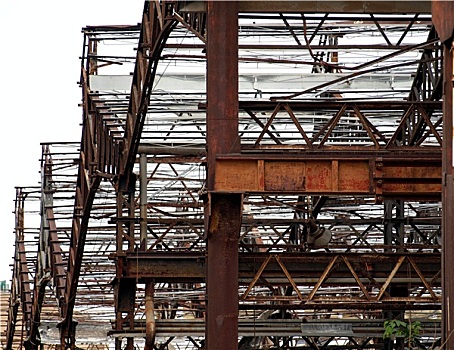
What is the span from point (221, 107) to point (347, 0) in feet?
10.4

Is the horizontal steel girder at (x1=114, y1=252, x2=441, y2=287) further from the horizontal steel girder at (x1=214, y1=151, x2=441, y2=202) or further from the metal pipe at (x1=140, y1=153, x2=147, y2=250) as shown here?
the horizontal steel girder at (x1=214, y1=151, x2=441, y2=202)

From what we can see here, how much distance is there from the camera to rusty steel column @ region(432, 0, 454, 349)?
1465 cm

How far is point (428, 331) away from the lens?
2841 centimetres

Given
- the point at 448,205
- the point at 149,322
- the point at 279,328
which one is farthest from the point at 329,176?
the point at 279,328

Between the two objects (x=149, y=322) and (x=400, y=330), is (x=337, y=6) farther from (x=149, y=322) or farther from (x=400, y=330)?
(x=149, y=322)

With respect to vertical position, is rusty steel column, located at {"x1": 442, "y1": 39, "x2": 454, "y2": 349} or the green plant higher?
rusty steel column, located at {"x1": 442, "y1": 39, "x2": 454, "y2": 349}

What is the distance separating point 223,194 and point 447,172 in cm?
507

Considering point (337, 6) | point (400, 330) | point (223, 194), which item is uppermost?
point (337, 6)

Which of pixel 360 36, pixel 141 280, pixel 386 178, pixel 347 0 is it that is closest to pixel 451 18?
pixel 386 178

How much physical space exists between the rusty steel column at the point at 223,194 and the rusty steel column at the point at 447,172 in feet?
15.6

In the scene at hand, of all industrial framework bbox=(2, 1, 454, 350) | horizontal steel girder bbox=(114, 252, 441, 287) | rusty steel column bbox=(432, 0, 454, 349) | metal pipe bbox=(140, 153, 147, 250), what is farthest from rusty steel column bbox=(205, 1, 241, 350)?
metal pipe bbox=(140, 153, 147, 250)

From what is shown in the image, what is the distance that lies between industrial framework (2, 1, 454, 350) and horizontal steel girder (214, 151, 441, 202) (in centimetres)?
2

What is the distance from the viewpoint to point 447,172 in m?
15.1

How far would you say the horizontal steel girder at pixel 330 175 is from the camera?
63.2 feet
